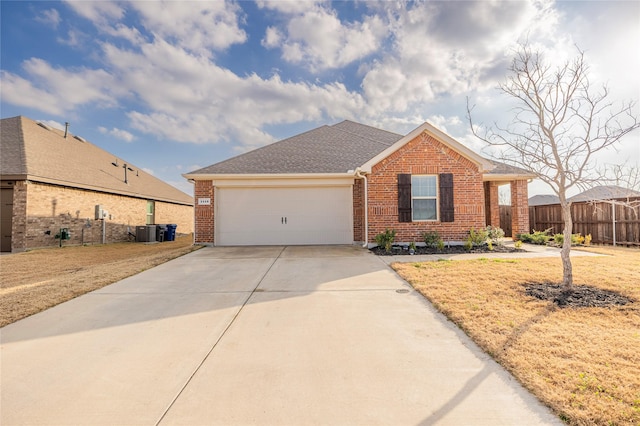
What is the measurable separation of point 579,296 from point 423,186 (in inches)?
228

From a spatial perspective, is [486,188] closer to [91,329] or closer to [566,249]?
[566,249]

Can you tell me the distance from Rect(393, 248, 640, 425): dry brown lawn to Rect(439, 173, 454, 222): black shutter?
3643mm

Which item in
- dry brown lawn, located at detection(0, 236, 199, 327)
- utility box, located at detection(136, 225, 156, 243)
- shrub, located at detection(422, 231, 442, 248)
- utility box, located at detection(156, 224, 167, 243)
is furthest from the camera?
utility box, located at detection(156, 224, 167, 243)

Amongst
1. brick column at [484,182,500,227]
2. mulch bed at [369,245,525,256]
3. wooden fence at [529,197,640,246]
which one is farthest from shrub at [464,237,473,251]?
wooden fence at [529,197,640,246]

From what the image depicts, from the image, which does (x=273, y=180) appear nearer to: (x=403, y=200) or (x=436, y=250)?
(x=403, y=200)

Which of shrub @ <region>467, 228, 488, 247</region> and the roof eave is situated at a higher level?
the roof eave

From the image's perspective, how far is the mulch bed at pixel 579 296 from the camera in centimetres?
404

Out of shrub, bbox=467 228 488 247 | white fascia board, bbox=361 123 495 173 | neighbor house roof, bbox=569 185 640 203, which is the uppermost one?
white fascia board, bbox=361 123 495 173

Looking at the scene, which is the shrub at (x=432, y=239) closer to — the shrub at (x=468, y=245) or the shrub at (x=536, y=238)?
the shrub at (x=468, y=245)

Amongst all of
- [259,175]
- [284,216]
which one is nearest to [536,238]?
[284,216]

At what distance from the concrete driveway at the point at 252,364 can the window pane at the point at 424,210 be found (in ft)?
17.5

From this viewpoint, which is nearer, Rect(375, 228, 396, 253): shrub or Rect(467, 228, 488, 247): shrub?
Rect(375, 228, 396, 253): shrub

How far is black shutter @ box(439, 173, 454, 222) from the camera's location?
374 inches

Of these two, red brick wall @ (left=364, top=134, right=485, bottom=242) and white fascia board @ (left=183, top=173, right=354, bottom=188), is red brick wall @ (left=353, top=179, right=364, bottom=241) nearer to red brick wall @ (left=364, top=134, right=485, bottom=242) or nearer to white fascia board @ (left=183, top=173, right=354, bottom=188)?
white fascia board @ (left=183, top=173, right=354, bottom=188)
